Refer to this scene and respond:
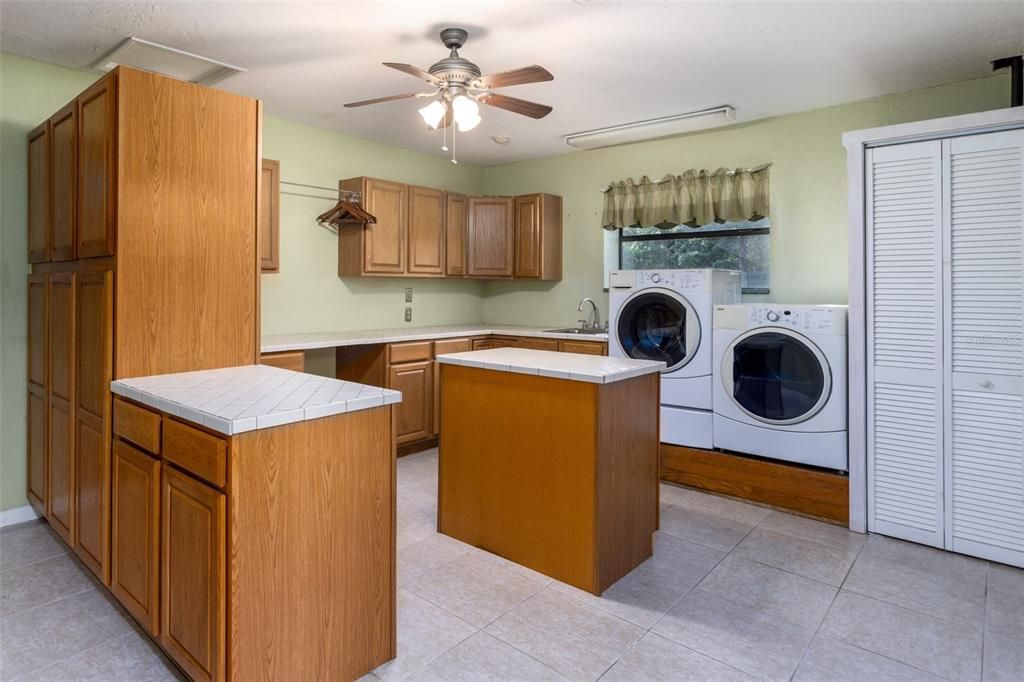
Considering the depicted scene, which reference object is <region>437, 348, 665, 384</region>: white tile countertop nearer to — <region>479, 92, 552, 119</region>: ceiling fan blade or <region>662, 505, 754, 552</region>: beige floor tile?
<region>662, 505, 754, 552</region>: beige floor tile

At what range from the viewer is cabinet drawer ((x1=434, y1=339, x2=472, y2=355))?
4578 millimetres

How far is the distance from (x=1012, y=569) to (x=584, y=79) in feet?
10.5

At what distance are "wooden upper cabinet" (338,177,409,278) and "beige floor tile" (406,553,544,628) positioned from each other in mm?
2566

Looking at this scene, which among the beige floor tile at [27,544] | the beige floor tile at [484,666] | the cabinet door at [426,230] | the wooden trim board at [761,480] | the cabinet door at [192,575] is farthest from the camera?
the cabinet door at [426,230]

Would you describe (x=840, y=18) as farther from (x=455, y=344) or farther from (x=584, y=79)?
(x=455, y=344)

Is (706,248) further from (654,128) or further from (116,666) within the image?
(116,666)

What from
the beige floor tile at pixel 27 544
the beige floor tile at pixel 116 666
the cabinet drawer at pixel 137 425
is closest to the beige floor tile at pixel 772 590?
the beige floor tile at pixel 116 666

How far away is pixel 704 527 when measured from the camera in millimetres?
3156

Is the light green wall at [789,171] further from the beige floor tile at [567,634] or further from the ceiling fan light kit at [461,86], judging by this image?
the beige floor tile at [567,634]

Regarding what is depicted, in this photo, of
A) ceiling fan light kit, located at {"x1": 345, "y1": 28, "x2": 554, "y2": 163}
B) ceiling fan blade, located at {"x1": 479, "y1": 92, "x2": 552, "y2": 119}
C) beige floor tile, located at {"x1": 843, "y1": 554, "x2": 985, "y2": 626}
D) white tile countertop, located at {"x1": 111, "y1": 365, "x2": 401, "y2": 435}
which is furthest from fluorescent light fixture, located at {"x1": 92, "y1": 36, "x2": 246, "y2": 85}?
beige floor tile, located at {"x1": 843, "y1": 554, "x2": 985, "y2": 626}

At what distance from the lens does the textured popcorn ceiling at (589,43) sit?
2613 mm

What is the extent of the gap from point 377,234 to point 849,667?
3848 mm

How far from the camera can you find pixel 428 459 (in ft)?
14.7

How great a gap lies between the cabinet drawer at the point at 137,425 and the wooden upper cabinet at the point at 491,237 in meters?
3.39
